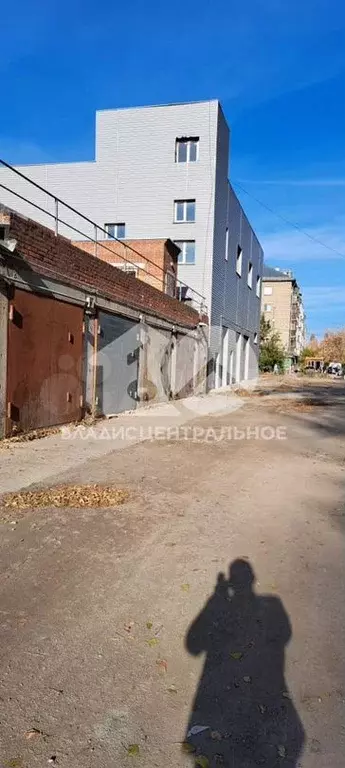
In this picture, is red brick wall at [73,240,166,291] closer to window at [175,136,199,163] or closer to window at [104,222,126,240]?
window at [104,222,126,240]

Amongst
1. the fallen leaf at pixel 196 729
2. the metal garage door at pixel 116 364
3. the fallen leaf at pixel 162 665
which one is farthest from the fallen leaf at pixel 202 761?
the metal garage door at pixel 116 364

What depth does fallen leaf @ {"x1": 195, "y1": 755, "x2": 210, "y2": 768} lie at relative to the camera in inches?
87.4

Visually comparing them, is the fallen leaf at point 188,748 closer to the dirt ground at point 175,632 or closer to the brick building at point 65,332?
the dirt ground at point 175,632

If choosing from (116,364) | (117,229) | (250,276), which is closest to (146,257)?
(117,229)

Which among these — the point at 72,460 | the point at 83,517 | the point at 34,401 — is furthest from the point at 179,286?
the point at 83,517

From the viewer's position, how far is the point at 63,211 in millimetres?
32438

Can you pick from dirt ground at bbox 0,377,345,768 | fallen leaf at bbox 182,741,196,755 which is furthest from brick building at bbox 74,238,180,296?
fallen leaf at bbox 182,741,196,755

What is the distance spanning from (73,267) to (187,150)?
2246 cm

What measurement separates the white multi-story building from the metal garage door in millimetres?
14120

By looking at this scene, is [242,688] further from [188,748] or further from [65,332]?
[65,332]

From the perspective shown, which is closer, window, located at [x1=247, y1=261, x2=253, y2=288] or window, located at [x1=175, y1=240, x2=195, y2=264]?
window, located at [x1=175, y1=240, x2=195, y2=264]

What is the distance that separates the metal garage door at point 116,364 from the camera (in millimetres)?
13703

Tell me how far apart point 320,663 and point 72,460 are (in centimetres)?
596

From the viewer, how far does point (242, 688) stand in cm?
274
